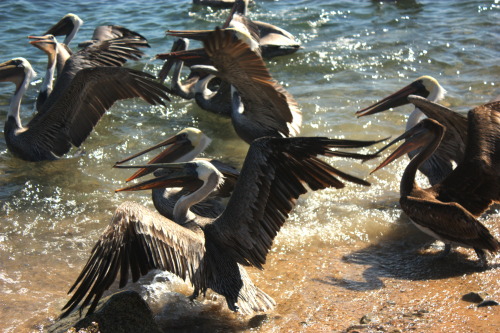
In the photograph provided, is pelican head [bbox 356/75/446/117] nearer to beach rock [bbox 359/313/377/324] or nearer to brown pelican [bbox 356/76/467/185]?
brown pelican [bbox 356/76/467/185]

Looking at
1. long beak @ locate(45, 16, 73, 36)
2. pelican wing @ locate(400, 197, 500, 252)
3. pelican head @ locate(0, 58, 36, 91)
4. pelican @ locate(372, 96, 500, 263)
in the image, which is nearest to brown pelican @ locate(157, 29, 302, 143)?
pelican @ locate(372, 96, 500, 263)

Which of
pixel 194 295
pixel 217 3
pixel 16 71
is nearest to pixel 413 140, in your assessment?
pixel 194 295

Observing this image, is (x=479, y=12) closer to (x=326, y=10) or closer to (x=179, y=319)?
(x=326, y=10)

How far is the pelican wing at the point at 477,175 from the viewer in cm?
450

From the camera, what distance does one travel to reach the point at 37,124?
20.9 ft

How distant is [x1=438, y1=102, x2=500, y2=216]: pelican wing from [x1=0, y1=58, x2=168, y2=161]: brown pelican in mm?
2923

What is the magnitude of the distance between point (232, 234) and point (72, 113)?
3216mm

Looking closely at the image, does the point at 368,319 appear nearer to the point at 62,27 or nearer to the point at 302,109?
the point at 302,109

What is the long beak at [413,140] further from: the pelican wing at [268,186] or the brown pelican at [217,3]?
the brown pelican at [217,3]

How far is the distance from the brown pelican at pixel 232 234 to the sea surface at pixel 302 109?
1.00 ft

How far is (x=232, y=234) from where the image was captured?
3799mm

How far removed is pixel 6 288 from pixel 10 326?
0.53 metres

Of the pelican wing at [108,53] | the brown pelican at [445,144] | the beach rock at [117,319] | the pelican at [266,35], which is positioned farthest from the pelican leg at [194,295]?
the pelican at [266,35]

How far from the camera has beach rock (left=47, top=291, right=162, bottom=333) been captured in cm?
330
